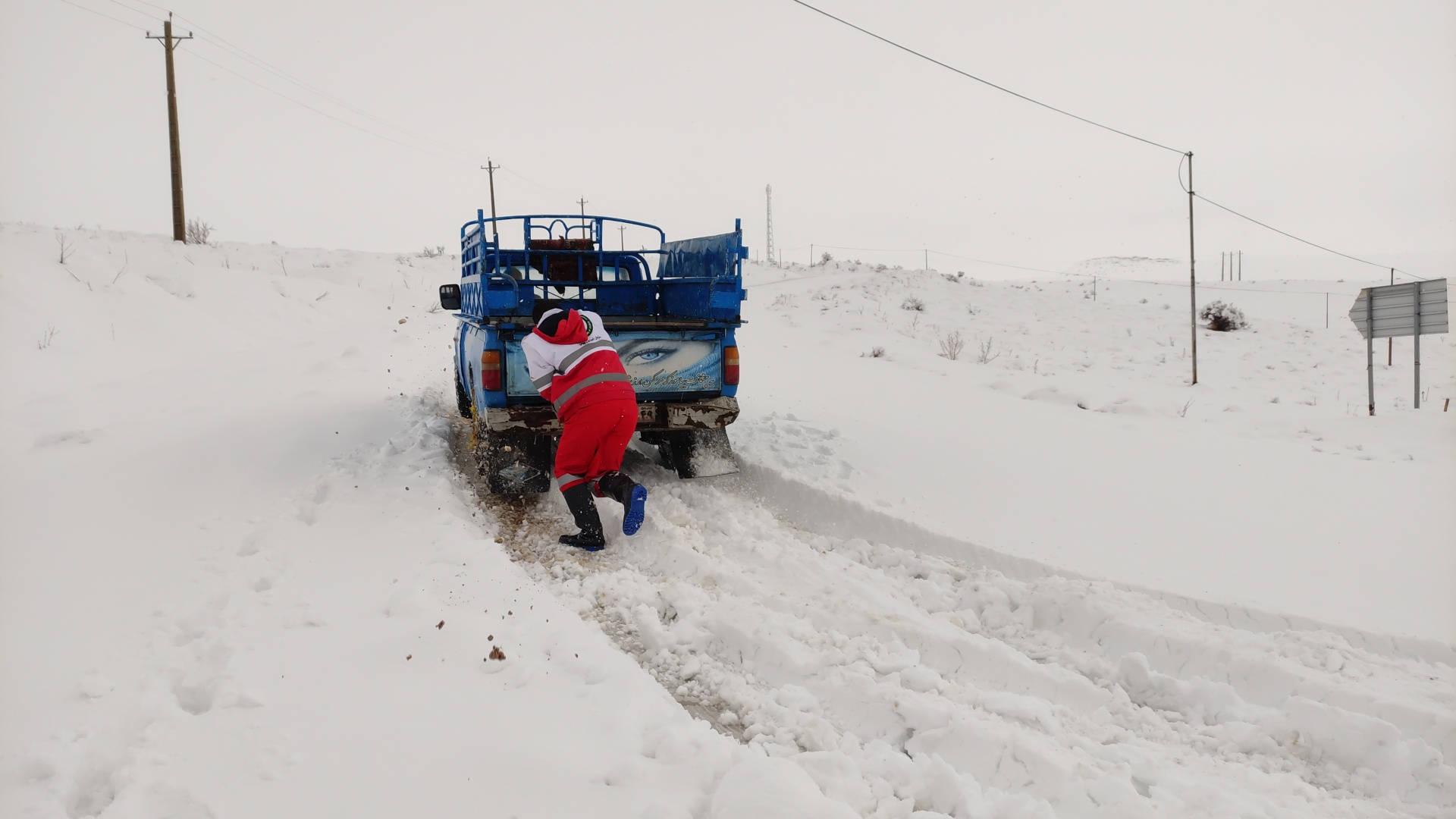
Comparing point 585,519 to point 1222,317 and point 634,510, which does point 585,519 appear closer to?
point 634,510

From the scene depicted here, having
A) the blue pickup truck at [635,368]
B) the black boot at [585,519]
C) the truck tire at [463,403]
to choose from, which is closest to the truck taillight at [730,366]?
the blue pickup truck at [635,368]

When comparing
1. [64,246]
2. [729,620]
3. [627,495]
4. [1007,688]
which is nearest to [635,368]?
[627,495]

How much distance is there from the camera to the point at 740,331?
56.7ft

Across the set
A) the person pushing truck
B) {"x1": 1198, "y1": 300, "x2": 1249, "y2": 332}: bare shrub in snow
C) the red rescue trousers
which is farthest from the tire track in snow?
{"x1": 1198, "y1": 300, "x2": 1249, "y2": 332}: bare shrub in snow

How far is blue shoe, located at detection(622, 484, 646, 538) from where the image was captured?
4.88m

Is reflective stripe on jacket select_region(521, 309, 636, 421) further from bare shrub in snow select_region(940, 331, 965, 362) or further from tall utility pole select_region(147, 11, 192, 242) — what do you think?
tall utility pole select_region(147, 11, 192, 242)

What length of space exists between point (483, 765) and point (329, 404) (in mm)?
5795

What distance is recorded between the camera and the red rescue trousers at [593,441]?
16.3ft

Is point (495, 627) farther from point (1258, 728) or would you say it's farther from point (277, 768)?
point (1258, 728)

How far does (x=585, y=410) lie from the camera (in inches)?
196

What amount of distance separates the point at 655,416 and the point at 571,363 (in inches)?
42.3

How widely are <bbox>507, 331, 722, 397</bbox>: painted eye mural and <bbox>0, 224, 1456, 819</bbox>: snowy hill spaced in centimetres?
86

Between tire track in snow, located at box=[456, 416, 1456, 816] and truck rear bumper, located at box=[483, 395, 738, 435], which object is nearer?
tire track in snow, located at box=[456, 416, 1456, 816]

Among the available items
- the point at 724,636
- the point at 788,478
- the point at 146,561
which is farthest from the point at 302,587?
the point at 788,478
